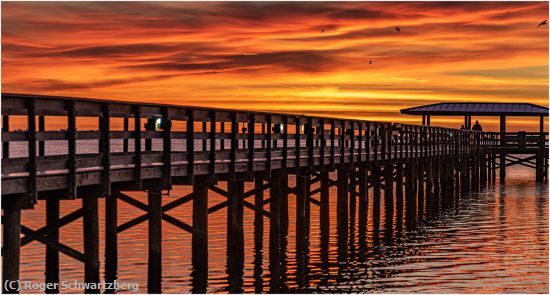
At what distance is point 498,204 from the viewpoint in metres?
48.3

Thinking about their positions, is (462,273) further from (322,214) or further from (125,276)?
A: (322,214)

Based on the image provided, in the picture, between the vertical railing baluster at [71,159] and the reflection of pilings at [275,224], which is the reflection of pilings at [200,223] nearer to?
the reflection of pilings at [275,224]

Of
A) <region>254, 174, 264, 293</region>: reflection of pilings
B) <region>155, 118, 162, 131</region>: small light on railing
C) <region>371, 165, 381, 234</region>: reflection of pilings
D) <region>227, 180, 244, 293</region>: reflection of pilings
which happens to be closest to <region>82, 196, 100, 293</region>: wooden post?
<region>155, 118, 162, 131</region>: small light on railing

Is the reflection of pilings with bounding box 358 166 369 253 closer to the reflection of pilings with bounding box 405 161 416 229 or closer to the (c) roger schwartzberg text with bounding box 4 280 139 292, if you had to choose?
the reflection of pilings with bounding box 405 161 416 229

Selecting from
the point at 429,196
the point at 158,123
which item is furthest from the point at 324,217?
the point at 158,123

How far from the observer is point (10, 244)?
17.0 metres

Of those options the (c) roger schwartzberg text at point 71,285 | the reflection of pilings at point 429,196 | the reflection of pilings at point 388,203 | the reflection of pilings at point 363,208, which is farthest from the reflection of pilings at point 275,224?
the reflection of pilings at point 429,196

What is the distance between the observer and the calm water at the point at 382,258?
22.7 metres

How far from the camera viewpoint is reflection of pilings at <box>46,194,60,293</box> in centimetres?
2150

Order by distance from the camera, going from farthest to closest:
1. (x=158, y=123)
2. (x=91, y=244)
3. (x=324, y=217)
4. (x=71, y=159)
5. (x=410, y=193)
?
(x=410, y=193), (x=324, y=217), (x=158, y=123), (x=91, y=244), (x=71, y=159)

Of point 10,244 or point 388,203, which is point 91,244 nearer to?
point 10,244

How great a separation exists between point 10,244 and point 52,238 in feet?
15.9

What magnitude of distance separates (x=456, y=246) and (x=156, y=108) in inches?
439

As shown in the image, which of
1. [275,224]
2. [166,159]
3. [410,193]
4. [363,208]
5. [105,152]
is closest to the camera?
[105,152]
